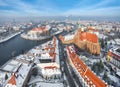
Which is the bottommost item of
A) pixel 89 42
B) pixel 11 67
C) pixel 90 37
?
pixel 11 67

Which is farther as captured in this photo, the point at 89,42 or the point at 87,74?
the point at 89,42

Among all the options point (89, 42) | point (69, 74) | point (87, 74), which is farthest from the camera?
point (89, 42)

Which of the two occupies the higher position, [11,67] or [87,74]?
[87,74]

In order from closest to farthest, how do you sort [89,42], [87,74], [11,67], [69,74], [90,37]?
[87,74] < [69,74] < [11,67] < [89,42] < [90,37]

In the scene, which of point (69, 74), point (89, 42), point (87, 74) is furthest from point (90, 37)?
point (87, 74)

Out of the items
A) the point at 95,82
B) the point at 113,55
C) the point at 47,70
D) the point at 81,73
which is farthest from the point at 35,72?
the point at 113,55

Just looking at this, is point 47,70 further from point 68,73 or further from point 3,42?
point 3,42

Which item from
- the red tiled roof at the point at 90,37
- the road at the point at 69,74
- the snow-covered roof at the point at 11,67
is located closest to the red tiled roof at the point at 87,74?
the road at the point at 69,74

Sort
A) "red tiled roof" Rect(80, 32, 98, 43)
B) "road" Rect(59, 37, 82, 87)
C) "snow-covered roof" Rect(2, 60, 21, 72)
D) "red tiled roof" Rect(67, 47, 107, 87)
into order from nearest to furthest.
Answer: "red tiled roof" Rect(67, 47, 107, 87)
"road" Rect(59, 37, 82, 87)
"snow-covered roof" Rect(2, 60, 21, 72)
"red tiled roof" Rect(80, 32, 98, 43)

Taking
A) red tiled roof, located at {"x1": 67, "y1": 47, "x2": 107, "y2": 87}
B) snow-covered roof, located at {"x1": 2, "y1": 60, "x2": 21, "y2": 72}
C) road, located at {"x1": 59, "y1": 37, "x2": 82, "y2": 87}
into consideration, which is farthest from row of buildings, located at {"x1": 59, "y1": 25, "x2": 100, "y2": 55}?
snow-covered roof, located at {"x1": 2, "y1": 60, "x2": 21, "y2": 72}

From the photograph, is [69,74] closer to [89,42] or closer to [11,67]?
[11,67]

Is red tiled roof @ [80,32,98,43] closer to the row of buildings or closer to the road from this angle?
the row of buildings
